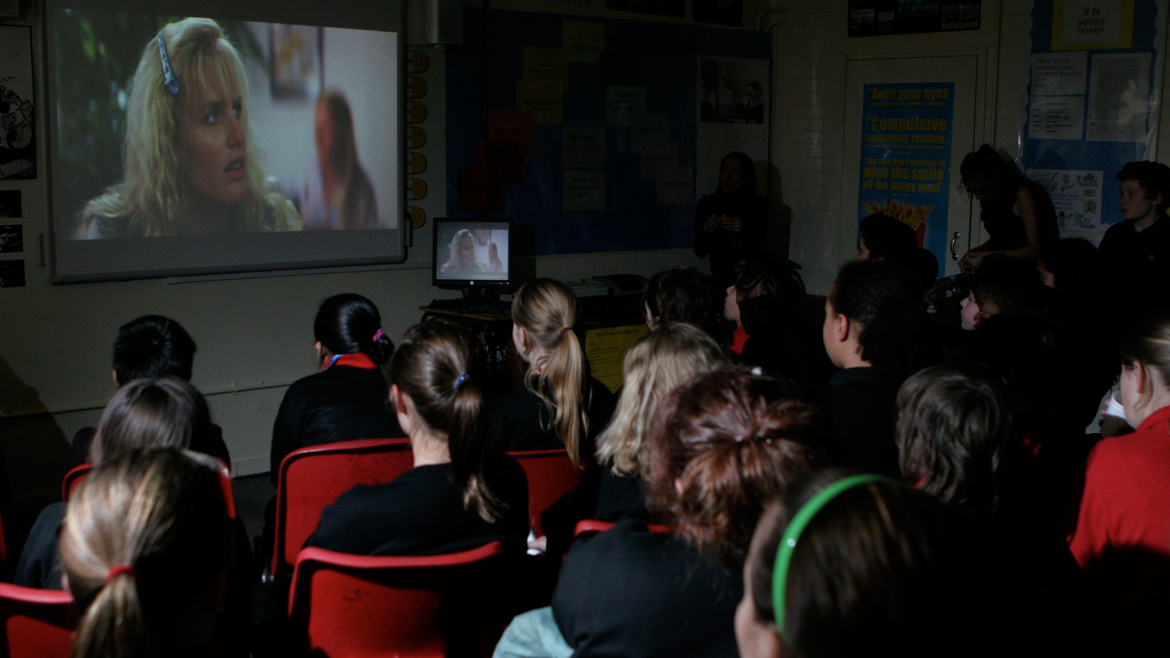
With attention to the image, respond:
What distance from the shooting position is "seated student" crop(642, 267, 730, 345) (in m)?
3.05

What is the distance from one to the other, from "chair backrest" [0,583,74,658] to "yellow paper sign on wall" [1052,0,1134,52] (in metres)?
5.31

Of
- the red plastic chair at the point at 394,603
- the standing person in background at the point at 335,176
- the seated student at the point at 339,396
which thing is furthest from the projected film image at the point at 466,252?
the red plastic chair at the point at 394,603

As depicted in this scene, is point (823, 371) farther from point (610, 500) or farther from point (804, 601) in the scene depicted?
point (804, 601)

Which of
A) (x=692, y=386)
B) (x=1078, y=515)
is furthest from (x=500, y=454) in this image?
(x=1078, y=515)

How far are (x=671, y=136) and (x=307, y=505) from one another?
4.39 meters

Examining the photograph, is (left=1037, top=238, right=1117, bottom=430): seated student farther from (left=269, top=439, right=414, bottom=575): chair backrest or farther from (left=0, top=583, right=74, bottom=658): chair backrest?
(left=0, top=583, right=74, bottom=658): chair backrest

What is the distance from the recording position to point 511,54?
207 inches

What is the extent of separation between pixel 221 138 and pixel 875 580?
416 centimetres

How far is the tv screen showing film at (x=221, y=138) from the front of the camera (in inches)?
154

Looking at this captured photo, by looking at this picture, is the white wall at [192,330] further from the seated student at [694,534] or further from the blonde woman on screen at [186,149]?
the seated student at [694,534]

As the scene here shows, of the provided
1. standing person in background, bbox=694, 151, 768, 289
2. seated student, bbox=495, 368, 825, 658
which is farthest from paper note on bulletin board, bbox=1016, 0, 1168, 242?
seated student, bbox=495, 368, 825, 658

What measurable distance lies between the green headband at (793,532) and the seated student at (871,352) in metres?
1.32

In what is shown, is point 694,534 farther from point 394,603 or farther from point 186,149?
point 186,149

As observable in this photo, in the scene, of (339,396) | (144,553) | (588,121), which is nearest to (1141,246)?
(588,121)
